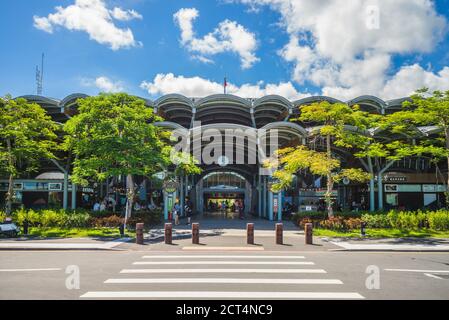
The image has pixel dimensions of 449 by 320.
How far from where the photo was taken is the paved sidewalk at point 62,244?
14.8m

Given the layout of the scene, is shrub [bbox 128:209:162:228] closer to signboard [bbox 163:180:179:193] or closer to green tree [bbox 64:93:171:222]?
green tree [bbox 64:93:171:222]

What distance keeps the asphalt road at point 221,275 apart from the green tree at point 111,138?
257 inches

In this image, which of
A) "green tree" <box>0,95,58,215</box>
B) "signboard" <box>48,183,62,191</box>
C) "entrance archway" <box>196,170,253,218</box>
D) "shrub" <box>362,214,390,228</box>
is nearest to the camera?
"shrub" <box>362,214,390,228</box>

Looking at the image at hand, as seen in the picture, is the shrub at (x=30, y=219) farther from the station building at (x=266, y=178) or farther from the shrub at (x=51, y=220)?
the station building at (x=266, y=178)

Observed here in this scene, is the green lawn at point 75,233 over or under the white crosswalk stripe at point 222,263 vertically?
over

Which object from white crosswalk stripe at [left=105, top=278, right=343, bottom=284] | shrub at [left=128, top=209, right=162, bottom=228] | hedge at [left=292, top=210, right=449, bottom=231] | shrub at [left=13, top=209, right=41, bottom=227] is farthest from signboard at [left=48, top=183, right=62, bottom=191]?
white crosswalk stripe at [left=105, top=278, right=343, bottom=284]

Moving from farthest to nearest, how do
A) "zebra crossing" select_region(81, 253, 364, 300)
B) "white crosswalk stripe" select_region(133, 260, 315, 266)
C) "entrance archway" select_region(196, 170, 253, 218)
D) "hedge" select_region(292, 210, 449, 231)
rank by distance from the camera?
"entrance archway" select_region(196, 170, 253, 218) < "hedge" select_region(292, 210, 449, 231) < "white crosswalk stripe" select_region(133, 260, 315, 266) < "zebra crossing" select_region(81, 253, 364, 300)

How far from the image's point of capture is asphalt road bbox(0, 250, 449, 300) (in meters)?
7.99

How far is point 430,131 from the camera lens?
1014 inches

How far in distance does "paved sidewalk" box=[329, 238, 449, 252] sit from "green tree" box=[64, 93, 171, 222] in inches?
436

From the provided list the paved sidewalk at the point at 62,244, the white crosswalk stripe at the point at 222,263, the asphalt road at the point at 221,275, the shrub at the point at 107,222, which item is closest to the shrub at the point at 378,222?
the asphalt road at the point at 221,275

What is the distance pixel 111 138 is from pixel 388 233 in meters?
16.1
